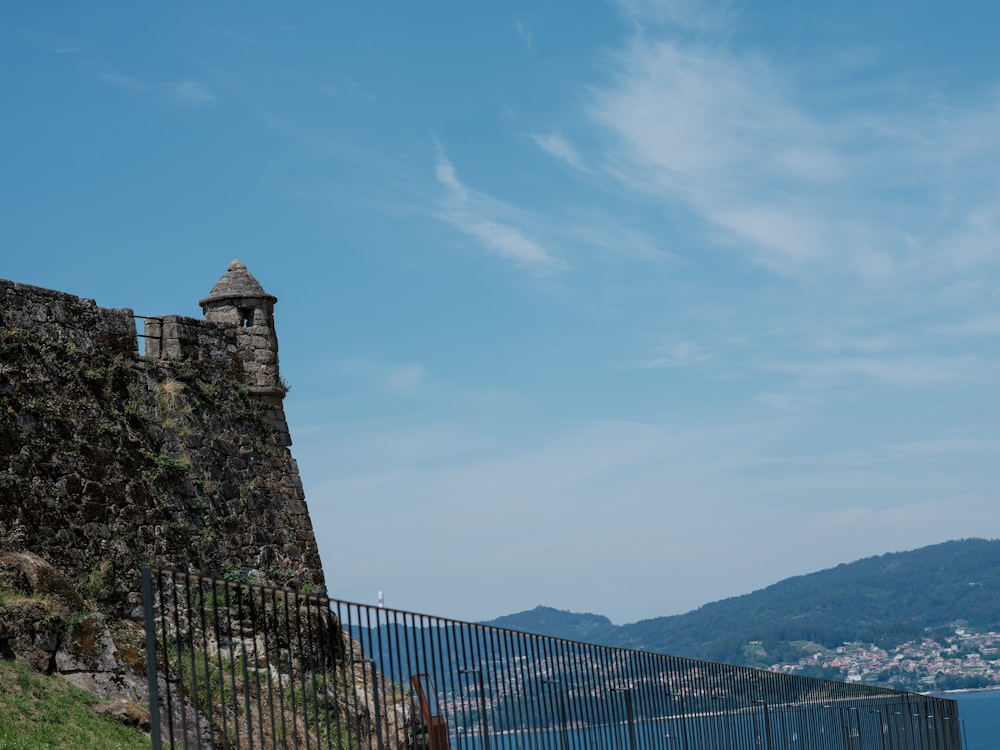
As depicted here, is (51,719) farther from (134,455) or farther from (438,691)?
(134,455)

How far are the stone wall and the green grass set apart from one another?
282 centimetres

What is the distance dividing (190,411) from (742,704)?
9207 mm

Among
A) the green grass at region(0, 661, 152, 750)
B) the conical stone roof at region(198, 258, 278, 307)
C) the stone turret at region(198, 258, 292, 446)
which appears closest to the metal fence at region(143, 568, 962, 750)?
the green grass at region(0, 661, 152, 750)

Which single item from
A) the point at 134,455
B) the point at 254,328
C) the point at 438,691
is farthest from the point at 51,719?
the point at 254,328

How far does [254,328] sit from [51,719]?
32.5ft

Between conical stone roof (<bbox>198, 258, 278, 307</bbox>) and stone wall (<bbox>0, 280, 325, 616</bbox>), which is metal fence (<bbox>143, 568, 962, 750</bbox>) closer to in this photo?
stone wall (<bbox>0, 280, 325, 616</bbox>)

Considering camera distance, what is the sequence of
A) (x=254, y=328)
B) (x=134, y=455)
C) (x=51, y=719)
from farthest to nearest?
(x=254, y=328) → (x=134, y=455) → (x=51, y=719)

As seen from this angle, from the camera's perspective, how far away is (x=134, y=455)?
17703 millimetres

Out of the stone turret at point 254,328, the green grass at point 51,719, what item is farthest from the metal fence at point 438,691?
the stone turret at point 254,328

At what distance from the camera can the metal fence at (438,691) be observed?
10.4 meters

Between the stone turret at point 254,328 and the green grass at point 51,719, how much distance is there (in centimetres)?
851

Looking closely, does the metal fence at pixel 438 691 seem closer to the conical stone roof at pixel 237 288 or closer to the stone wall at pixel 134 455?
the stone wall at pixel 134 455

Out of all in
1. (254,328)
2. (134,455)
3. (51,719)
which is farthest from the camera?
(254,328)

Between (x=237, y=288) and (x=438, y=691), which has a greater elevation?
(x=237, y=288)
